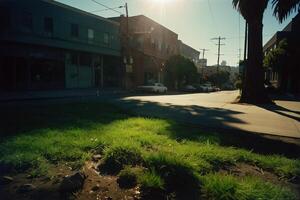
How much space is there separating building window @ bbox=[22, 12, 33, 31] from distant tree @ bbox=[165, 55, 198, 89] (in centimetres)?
2936

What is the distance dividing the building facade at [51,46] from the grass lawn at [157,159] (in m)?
19.8

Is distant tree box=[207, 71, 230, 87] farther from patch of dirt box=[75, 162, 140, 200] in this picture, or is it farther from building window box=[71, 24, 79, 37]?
patch of dirt box=[75, 162, 140, 200]

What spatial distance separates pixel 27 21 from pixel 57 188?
25594 mm

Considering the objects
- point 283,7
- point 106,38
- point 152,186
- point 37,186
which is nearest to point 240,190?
point 152,186

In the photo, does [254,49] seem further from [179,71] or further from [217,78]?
Result: [217,78]

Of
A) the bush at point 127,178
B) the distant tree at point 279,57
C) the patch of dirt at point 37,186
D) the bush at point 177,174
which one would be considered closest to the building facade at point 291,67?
the distant tree at point 279,57

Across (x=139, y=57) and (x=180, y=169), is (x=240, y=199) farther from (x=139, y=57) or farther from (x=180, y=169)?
(x=139, y=57)

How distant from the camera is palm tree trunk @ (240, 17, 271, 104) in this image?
800 inches

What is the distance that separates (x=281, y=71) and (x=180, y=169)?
3749cm

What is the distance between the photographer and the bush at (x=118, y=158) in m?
4.80

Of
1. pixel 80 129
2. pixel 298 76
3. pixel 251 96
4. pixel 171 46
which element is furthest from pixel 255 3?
pixel 171 46

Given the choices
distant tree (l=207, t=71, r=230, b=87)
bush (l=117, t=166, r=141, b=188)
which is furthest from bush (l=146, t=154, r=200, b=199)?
distant tree (l=207, t=71, r=230, b=87)

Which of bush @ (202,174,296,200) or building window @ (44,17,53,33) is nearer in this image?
bush @ (202,174,296,200)

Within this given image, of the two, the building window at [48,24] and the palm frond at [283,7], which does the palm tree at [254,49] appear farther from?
the building window at [48,24]
